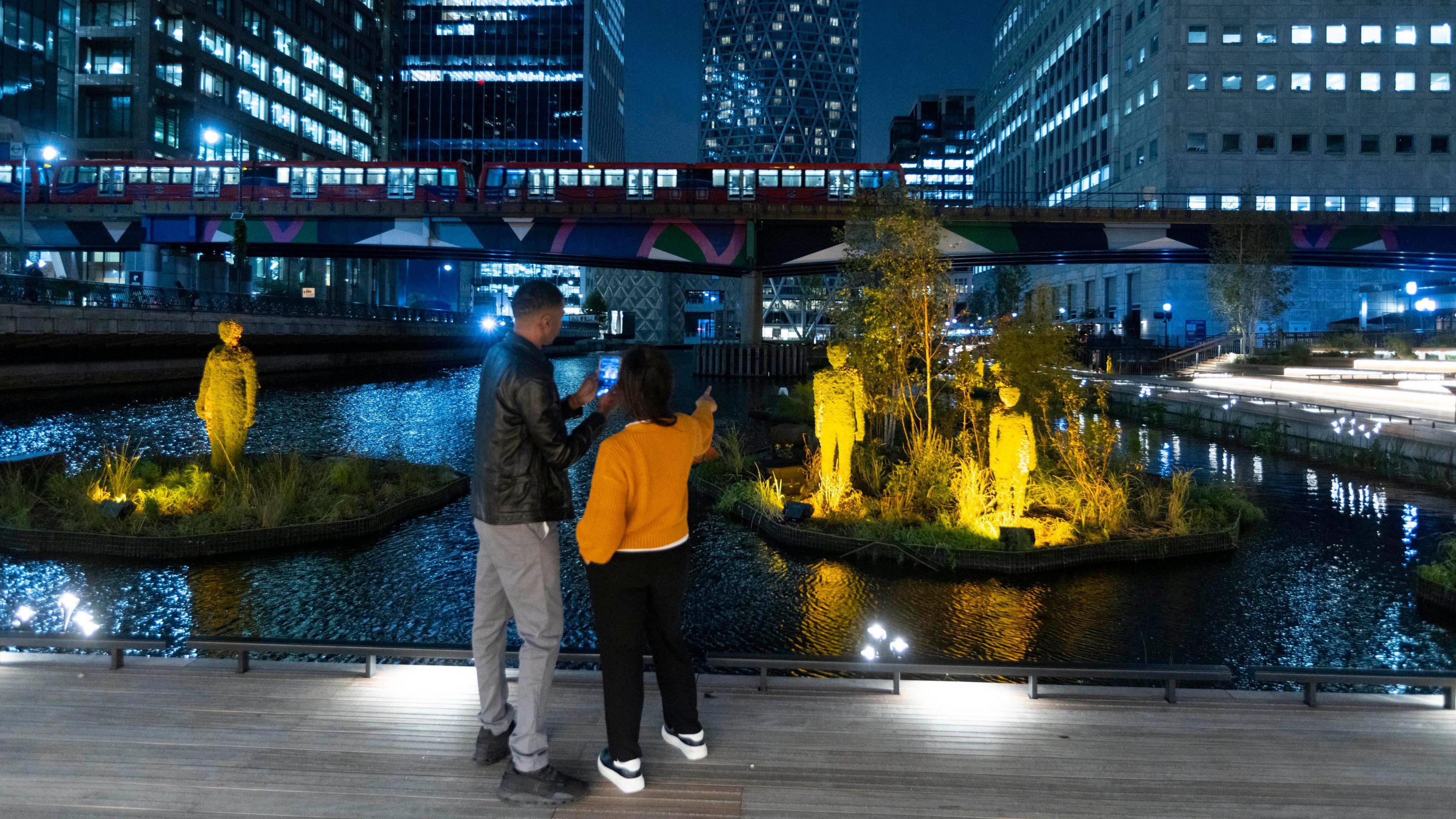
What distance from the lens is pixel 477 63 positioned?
14638cm

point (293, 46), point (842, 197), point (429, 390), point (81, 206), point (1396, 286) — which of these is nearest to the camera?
point (429, 390)

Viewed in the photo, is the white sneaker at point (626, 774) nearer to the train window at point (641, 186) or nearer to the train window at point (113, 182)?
the train window at point (641, 186)

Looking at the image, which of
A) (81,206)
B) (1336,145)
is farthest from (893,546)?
(1336,145)

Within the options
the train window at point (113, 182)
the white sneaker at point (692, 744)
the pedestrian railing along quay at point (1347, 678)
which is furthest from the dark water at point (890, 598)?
the train window at point (113, 182)

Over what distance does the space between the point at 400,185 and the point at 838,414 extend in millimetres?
43884

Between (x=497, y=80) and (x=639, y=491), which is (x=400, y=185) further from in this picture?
(x=497, y=80)

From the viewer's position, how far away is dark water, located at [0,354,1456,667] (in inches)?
347

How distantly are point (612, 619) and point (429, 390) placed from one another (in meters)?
40.6

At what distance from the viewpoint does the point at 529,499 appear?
13.8ft

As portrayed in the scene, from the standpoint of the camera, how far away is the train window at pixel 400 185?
50.8 meters

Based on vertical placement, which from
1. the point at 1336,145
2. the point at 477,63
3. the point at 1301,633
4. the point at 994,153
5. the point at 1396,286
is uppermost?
the point at 477,63

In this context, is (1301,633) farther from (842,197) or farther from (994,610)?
(842,197)

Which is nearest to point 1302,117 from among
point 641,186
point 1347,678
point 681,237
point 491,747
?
point 681,237

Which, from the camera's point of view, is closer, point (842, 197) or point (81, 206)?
point (842, 197)
